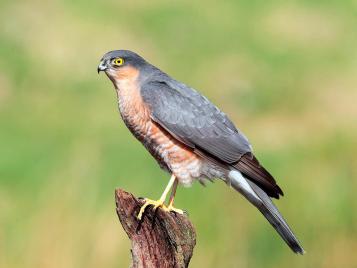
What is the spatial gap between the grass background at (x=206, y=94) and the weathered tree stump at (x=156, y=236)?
1.28m

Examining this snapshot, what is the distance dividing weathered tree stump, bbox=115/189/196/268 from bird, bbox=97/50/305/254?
53cm

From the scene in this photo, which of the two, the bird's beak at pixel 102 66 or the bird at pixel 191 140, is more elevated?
the bird's beak at pixel 102 66

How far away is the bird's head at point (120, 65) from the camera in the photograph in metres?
5.28

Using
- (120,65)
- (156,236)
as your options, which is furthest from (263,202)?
(120,65)

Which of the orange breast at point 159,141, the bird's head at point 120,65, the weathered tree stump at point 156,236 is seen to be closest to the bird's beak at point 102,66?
the bird's head at point 120,65

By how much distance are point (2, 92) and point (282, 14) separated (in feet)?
11.2

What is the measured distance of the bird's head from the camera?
5.28m

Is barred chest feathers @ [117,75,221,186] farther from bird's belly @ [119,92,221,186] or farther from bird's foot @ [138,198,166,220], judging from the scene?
bird's foot @ [138,198,166,220]

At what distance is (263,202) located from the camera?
511cm

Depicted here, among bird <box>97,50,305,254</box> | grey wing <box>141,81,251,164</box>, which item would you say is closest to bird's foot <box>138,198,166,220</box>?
bird <box>97,50,305,254</box>

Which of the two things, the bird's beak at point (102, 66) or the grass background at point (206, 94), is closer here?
the bird's beak at point (102, 66)

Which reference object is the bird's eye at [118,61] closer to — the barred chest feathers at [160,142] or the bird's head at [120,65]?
the bird's head at [120,65]

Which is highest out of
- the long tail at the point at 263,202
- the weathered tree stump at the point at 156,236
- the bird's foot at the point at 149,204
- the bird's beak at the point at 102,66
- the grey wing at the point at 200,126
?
the bird's beak at the point at 102,66

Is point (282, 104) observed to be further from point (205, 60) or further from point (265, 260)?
point (265, 260)
